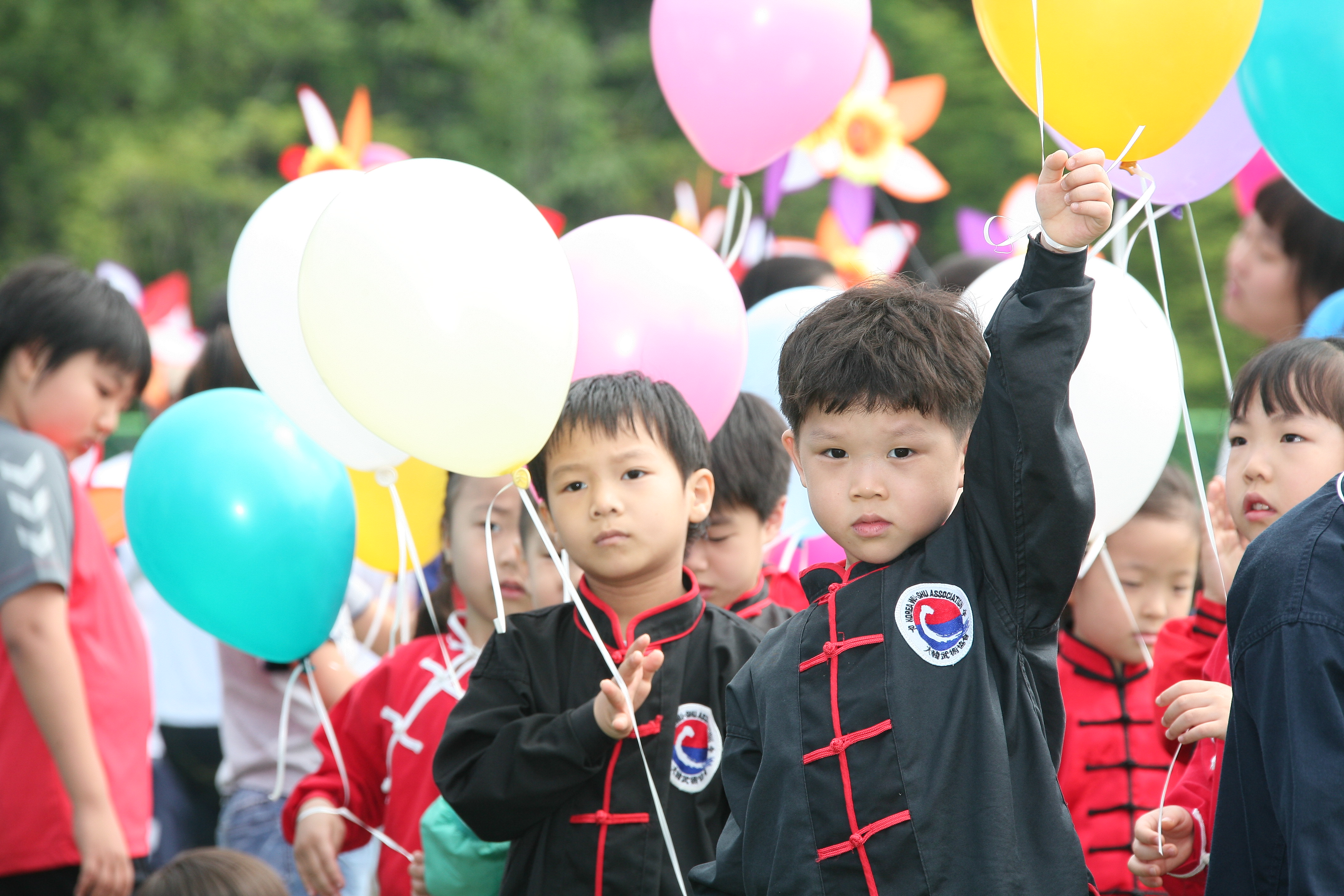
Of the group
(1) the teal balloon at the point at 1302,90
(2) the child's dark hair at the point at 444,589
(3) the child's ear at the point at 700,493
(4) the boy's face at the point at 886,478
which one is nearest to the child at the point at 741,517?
(3) the child's ear at the point at 700,493

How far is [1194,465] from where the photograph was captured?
206 cm

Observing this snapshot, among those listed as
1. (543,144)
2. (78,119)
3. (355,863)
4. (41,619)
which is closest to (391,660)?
(41,619)

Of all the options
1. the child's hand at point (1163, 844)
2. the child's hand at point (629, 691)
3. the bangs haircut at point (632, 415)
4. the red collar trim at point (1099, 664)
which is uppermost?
the bangs haircut at point (632, 415)

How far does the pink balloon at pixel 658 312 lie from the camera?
2309 mm

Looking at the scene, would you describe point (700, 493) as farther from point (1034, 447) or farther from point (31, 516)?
point (31, 516)

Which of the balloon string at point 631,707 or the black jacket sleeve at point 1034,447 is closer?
the black jacket sleeve at point 1034,447

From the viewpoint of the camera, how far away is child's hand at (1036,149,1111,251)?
145cm

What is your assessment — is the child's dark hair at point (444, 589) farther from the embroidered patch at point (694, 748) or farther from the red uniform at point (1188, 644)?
the red uniform at point (1188, 644)

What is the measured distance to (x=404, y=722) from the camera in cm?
249

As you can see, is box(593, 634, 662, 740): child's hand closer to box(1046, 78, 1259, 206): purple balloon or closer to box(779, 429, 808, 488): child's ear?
box(779, 429, 808, 488): child's ear

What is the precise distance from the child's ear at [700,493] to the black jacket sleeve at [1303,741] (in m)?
0.96

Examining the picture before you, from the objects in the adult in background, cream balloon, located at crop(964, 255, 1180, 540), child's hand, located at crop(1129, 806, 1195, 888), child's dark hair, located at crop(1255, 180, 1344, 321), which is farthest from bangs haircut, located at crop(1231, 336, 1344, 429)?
child's dark hair, located at crop(1255, 180, 1344, 321)

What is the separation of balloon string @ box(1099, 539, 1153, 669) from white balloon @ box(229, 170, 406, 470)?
4.63ft

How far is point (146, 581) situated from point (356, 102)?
1.90 m
